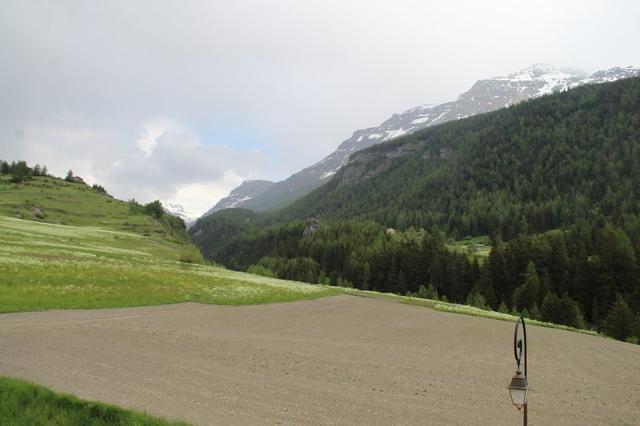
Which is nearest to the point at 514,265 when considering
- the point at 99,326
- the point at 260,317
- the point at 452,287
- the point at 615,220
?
the point at 452,287

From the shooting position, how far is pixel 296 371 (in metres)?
22.7

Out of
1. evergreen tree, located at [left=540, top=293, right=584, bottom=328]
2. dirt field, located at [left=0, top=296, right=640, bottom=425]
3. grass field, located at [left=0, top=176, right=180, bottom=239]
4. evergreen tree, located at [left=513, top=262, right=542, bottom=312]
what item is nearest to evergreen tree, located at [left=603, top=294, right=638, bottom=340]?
evergreen tree, located at [left=540, top=293, right=584, bottom=328]

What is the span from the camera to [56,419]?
42.3ft

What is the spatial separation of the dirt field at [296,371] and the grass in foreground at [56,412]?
1670mm

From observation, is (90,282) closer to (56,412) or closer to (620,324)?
(56,412)

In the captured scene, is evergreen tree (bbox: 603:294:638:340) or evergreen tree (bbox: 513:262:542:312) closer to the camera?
evergreen tree (bbox: 603:294:638:340)

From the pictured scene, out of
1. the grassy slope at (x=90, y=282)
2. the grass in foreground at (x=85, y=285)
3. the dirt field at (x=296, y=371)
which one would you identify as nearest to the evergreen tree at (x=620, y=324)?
the dirt field at (x=296, y=371)

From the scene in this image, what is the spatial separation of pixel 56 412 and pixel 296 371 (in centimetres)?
1181

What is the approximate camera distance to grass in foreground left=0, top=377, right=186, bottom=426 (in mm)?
12742

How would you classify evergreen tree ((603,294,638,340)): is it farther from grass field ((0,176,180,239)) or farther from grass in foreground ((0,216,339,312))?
grass field ((0,176,180,239))

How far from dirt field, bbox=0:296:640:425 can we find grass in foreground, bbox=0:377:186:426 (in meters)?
1.67

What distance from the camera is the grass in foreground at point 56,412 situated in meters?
12.7

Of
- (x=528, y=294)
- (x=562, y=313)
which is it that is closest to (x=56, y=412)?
(x=562, y=313)

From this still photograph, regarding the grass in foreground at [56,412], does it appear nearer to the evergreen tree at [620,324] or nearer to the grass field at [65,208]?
the evergreen tree at [620,324]
